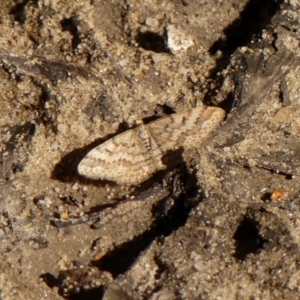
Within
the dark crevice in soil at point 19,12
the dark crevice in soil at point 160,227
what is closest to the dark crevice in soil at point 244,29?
the dark crevice in soil at point 160,227

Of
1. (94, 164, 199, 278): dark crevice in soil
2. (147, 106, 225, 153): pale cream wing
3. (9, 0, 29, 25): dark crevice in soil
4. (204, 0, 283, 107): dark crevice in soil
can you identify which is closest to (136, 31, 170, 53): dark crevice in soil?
(204, 0, 283, 107): dark crevice in soil

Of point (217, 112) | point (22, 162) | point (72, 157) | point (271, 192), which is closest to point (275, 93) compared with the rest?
point (217, 112)

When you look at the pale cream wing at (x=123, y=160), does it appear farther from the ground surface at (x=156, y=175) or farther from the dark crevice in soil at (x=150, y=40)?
the dark crevice in soil at (x=150, y=40)

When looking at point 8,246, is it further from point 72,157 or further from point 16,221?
point 72,157

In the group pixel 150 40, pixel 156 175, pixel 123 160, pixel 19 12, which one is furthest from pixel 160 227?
pixel 19 12

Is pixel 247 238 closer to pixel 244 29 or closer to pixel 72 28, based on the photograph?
pixel 244 29
